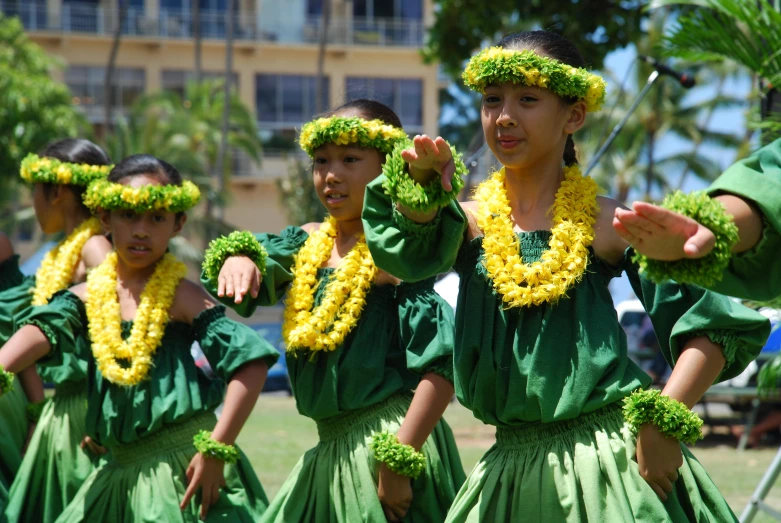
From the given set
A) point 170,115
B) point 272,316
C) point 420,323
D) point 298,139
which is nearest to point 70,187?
point 298,139

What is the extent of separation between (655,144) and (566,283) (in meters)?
35.9

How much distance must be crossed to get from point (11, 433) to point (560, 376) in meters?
3.64

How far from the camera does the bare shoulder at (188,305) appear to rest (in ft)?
15.5

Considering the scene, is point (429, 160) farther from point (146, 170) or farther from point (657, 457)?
point (146, 170)

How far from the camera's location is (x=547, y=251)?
3.27 m

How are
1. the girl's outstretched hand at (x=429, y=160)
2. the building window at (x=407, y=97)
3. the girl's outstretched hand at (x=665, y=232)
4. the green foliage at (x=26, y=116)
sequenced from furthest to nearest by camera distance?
the building window at (x=407, y=97) < the green foliage at (x=26, y=116) < the girl's outstretched hand at (x=429, y=160) < the girl's outstretched hand at (x=665, y=232)

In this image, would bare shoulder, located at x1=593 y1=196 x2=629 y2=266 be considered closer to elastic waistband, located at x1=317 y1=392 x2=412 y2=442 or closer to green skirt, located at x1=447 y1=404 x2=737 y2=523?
green skirt, located at x1=447 y1=404 x2=737 y2=523

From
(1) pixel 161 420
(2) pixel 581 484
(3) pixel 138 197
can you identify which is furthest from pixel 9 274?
(2) pixel 581 484

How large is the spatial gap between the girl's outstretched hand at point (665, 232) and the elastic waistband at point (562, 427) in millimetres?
994

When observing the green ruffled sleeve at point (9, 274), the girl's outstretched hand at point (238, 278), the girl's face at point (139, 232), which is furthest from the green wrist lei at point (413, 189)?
the green ruffled sleeve at point (9, 274)

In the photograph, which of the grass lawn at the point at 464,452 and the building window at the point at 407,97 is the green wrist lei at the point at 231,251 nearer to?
the grass lawn at the point at 464,452

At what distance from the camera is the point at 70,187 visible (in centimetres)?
589

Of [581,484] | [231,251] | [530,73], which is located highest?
[530,73]

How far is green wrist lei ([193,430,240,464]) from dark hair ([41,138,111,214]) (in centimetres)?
199
